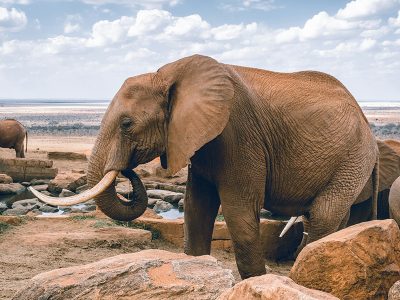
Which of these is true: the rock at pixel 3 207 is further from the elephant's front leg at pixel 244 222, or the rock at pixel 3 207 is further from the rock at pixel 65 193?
the elephant's front leg at pixel 244 222

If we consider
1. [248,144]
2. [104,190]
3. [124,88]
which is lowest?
[104,190]

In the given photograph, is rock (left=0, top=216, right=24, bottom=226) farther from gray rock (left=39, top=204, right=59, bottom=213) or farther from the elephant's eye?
the elephant's eye

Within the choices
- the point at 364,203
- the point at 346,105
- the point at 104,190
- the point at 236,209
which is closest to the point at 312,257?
the point at 236,209

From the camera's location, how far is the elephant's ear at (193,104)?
16.0 feet

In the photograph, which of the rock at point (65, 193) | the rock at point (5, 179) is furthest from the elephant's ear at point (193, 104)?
the rock at point (5, 179)

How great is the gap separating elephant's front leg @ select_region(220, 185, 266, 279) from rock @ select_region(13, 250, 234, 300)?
4.06 feet

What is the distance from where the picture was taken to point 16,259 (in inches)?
256

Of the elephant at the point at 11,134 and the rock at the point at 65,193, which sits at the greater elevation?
the elephant at the point at 11,134

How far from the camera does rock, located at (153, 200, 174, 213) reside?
12312 mm

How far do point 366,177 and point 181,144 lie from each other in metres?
1.82

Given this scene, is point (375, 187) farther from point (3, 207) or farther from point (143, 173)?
point (143, 173)

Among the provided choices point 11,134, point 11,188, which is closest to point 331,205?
point 11,188

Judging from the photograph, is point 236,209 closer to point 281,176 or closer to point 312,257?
point 281,176

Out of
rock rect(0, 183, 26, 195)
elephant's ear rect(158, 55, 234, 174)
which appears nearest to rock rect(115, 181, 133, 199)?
rock rect(0, 183, 26, 195)
